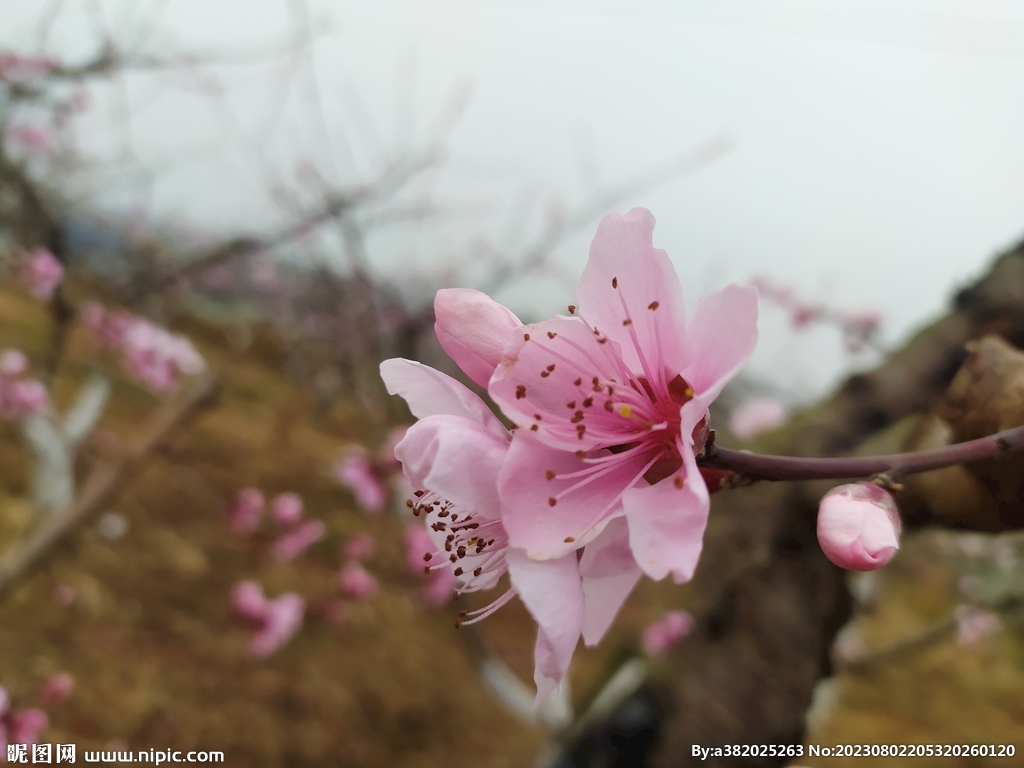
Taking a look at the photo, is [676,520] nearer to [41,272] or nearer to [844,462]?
[844,462]

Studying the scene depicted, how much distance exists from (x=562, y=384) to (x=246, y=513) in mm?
1299

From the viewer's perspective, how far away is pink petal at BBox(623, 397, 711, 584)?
185 millimetres

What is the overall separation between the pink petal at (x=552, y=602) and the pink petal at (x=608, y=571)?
10mm

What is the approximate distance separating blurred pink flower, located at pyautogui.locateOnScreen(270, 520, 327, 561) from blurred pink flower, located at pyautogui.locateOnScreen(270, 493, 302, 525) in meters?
0.03

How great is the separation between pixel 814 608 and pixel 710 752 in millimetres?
199

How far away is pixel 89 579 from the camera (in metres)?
1.13

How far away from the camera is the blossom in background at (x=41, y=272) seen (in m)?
1.33

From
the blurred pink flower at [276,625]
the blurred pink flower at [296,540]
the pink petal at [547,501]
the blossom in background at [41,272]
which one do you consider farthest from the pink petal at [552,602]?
the blossom in background at [41,272]

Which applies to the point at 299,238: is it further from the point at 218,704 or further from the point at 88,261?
the point at 218,704

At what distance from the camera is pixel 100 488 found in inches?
40.8

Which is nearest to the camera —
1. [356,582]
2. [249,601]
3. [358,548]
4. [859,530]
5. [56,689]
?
[859,530]

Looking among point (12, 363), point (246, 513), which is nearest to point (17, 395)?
point (12, 363)

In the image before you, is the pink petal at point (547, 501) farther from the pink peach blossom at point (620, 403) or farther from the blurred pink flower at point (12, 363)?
the blurred pink flower at point (12, 363)

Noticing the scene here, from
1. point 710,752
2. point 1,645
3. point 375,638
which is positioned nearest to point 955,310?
point 710,752
